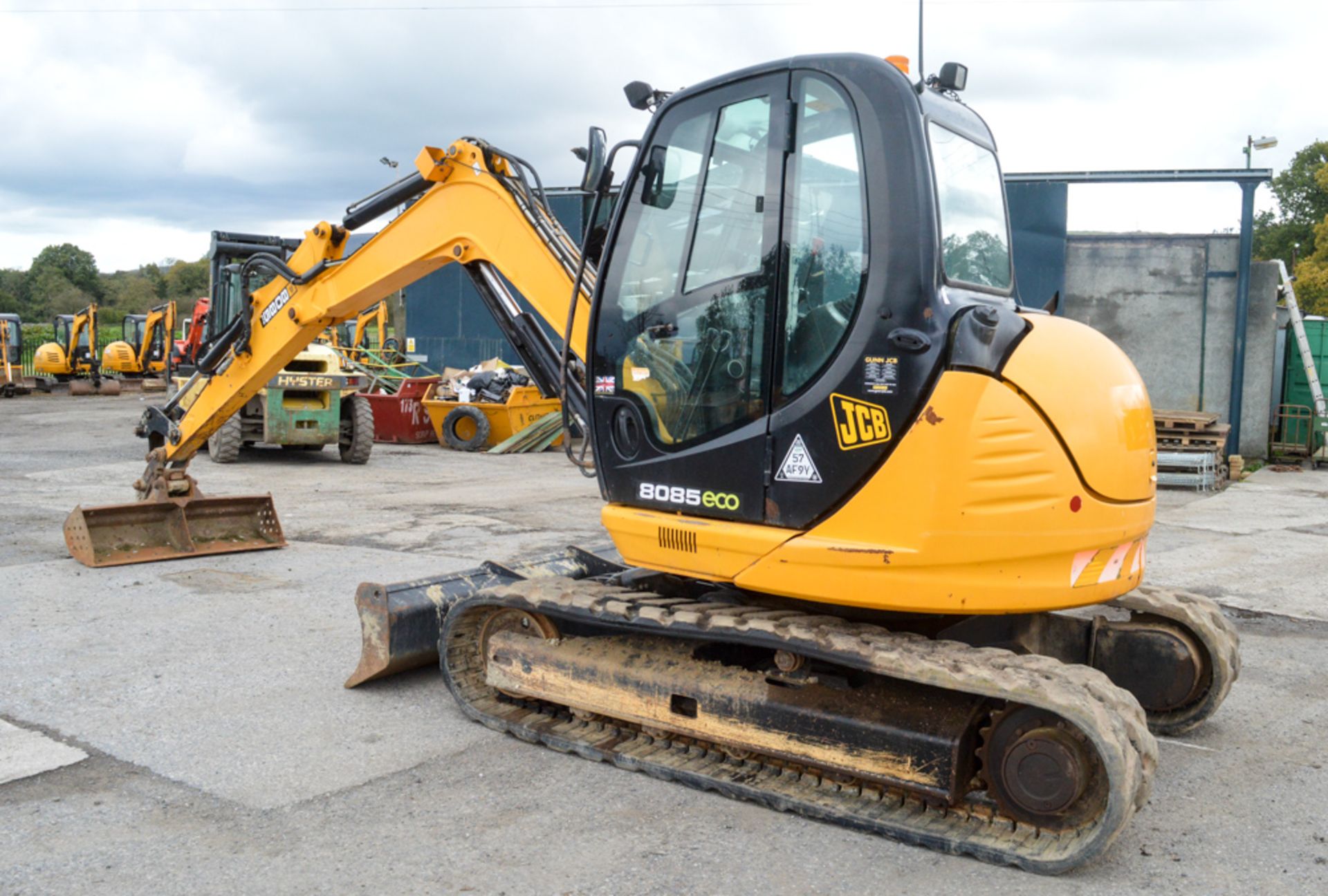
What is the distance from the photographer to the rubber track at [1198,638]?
4891 mm

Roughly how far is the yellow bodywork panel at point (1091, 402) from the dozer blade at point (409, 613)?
8.35 feet

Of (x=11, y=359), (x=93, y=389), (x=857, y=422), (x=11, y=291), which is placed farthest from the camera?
(x=11, y=291)

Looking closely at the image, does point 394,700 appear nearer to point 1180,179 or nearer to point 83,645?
point 83,645

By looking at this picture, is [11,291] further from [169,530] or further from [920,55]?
[920,55]

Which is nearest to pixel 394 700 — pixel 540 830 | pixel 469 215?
pixel 540 830

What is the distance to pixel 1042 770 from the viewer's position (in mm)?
3680

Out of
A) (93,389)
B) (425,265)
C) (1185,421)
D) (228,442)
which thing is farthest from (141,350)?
(425,265)

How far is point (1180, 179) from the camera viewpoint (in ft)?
61.3

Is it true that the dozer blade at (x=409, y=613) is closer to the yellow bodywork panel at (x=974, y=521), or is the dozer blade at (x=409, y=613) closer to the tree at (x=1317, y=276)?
the yellow bodywork panel at (x=974, y=521)

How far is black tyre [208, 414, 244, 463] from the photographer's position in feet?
51.1

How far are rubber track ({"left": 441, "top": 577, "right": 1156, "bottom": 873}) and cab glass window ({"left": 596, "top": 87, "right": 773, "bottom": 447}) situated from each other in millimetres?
754

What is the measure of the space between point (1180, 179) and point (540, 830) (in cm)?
1824

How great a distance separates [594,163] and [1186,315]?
16688mm

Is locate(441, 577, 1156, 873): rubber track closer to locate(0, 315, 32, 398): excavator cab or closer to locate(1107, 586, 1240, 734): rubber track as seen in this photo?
locate(1107, 586, 1240, 734): rubber track
